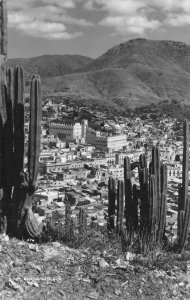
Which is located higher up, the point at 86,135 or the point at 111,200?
the point at 111,200

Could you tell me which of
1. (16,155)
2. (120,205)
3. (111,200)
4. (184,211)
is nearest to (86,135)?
(111,200)

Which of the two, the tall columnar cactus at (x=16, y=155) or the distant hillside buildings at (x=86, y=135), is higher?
the tall columnar cactus at (x=16, y=155)

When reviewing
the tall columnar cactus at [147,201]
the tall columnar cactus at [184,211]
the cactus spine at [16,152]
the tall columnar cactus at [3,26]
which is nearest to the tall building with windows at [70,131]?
the tall columnar cactus at [184,211]

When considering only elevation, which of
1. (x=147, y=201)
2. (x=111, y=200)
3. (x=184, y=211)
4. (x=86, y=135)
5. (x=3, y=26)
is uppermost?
(x=3, y=26)

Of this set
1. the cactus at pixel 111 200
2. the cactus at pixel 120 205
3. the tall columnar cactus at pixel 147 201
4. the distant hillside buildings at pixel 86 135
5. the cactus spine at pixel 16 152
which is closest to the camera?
the cactus spine at pixel 16 152

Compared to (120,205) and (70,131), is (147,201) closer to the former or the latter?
(120,205)

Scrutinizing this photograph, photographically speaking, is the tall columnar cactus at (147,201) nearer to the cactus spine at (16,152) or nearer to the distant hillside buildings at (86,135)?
the cactus spine at (16,152)

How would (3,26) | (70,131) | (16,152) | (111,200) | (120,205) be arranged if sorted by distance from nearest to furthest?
(16,152)
(3,26)
(120,205)
(111,200)
(70,131)

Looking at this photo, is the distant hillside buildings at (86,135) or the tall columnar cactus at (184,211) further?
the distant hillside buildings at (86,135)

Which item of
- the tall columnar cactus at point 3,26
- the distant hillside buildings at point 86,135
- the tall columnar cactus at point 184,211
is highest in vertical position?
the tall columnar cactus at point 3,26

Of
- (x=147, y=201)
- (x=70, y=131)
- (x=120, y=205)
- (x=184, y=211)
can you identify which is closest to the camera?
(x=147, y=201)

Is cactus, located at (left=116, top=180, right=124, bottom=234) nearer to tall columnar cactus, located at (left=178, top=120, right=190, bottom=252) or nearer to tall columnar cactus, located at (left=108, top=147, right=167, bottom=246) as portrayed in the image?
tall columnar cactus, located at (left=108, top=147, right=167, bottom=246)
